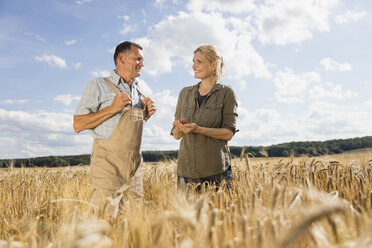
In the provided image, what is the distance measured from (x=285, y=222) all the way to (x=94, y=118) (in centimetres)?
199

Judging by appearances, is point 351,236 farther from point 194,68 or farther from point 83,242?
point 194,68

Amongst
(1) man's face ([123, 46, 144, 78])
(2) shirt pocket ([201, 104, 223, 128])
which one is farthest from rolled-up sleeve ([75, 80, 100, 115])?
(2) shirt pocket ([201, 104, 223, 128])

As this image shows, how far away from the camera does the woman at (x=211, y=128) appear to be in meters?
3.32

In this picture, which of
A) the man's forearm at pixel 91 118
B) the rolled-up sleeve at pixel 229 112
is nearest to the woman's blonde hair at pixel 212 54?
the rolled-up sleeve at pixel 229 112

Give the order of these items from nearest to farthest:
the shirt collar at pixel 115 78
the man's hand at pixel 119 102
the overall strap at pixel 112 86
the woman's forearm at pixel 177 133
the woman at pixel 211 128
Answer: the man's hand at pixel 119 102 < the overall strap at pixel 112 86 < the shirt collar at pixel 115 78 < the woman at pixel 211 128 < the woman's forearm at pixel 177 133

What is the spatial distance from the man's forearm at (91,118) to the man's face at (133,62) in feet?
1.56

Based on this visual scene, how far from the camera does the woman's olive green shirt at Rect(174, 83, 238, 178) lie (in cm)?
333

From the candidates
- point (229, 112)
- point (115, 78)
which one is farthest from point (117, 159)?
point (229, 112)

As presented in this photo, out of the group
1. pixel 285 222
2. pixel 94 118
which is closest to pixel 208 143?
pixel 94 118

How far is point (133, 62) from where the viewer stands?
124 inches

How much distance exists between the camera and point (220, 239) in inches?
56.4

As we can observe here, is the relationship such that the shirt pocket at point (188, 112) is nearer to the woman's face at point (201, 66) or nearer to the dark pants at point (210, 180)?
the woman's face at point (201, 66)

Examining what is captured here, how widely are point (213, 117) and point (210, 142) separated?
0.26m

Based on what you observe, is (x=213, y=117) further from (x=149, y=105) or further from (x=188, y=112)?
(x=149, y=105)
